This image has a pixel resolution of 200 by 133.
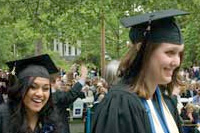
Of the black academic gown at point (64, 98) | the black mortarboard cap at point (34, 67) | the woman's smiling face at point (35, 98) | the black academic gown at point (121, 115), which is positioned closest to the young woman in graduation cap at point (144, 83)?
the black academic gown at point (121, 115)

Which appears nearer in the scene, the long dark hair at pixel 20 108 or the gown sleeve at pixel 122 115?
the gown sleeve at pixel 122 115

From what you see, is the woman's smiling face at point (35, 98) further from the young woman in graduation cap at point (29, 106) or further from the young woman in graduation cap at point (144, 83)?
the young woman in graduation cap at point (144, 83)

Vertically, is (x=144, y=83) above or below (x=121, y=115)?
above

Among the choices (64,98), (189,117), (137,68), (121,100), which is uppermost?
(137,68)

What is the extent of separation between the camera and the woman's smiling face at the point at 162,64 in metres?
2.43

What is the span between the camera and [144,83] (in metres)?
2.47

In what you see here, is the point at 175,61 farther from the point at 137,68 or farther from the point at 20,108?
the point at 20,108

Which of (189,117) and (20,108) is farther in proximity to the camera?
(189,117)

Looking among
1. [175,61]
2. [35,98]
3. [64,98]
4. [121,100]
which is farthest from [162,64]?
[64,98]

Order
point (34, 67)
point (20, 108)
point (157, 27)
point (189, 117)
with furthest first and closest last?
point (189, 117) → point (34, 67) → point (20, 108) → point (157, 27)

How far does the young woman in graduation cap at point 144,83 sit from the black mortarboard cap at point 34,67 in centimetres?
174

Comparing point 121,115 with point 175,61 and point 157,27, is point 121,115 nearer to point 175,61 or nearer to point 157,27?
point 175,61

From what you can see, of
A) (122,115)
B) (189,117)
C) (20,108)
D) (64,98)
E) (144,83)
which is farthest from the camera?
(189,117)

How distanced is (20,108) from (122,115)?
5.83ft
